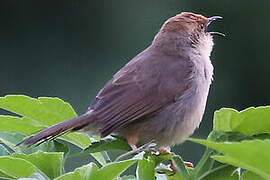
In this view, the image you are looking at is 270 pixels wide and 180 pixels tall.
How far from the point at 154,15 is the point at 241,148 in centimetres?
604

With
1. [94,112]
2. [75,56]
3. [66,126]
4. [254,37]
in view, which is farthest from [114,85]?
[254,37]

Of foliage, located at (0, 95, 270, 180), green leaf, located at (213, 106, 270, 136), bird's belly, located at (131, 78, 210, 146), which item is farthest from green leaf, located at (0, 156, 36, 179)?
bird's belly, located at (131, 78, 210, 146)

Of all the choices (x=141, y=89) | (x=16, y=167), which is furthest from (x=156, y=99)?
(x=16, y=167)

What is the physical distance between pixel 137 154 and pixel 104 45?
540 cm

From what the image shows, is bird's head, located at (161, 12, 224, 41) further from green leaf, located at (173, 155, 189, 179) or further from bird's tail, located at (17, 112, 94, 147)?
green leaf, located at (173, 155, 189, 179)

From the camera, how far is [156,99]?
3879 millimetres

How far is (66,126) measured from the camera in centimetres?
298

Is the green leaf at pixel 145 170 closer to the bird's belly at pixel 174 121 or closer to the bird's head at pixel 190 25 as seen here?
the bird's belly at pixel 174 121

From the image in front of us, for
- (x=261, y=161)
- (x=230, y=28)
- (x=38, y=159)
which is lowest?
(x=261, y=161)

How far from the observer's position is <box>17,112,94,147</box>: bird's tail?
94.4 inches

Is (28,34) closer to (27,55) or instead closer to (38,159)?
(27,55)

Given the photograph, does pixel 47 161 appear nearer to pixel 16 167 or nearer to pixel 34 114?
pixel 16 167

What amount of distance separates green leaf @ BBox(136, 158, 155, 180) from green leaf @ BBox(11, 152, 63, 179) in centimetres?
21

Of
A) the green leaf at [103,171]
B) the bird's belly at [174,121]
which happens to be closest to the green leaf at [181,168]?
the green leaf at [103,171]
